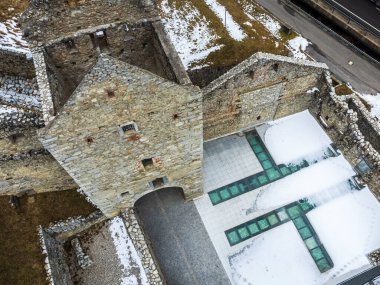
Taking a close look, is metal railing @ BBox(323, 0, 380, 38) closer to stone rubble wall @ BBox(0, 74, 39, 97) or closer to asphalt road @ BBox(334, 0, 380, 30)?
asphalt road @ BBox(334, 0, 380, 30)

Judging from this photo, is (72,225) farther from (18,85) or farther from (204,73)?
(204,73)

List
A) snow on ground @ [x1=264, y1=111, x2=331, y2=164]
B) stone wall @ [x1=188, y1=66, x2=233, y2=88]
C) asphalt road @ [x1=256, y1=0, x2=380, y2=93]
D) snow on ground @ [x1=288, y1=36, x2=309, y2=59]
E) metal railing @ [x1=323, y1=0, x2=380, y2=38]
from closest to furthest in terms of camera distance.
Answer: snow on ground @ [x1=264, y1=111, x2=331, y2=164] → stone wall @ [x1=188, y1=66, x2=233, y2=88] → asphalt road @ [x1=256, y1=0, x2=380, y2=93] → snow on ground @ [x1=288, y1=36, x2=309, y2=59] → metal railing @ [x1=323, y1=0, x2=380, y2=38]

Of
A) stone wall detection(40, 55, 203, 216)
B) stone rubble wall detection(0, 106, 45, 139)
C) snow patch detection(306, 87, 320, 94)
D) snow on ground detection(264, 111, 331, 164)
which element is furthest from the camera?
snow on ground detection(264, 111, 331, 164)

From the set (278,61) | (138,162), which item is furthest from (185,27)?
(138,162)

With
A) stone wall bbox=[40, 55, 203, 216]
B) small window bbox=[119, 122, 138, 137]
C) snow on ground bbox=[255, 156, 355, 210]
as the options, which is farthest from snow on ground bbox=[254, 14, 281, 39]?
small window bbox=[119, 122, 138, 137]

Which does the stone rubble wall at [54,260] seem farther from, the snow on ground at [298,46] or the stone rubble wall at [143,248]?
the snow on ground at [298,46]

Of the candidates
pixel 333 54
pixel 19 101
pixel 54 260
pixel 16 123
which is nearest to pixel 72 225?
pixel 54 260

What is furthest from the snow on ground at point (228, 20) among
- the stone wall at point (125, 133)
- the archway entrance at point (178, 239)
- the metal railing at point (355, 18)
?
the stone wall at point (125, 133)
